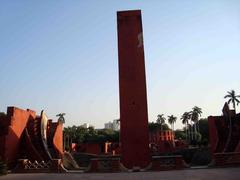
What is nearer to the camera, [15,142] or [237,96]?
[15,142]

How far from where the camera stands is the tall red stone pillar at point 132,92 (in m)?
22.0

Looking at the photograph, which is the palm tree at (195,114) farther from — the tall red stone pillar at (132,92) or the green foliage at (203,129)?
the tall red stone pillar at (132,92)

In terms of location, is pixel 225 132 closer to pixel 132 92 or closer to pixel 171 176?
pixel 132 92

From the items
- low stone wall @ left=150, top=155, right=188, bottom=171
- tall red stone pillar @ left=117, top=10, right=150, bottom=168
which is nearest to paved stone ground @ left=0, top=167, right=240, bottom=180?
low stone wall @ left=150, top=155, right=188, bottom=171

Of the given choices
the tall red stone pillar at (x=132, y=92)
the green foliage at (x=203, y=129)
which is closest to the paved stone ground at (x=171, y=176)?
the tall red stone pillar at (x=132, y=92)

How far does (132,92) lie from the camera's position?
74.4 feet

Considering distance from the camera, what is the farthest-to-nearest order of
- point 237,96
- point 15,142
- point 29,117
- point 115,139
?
point 115,139, point 237,96, point 29,117, point 15,142

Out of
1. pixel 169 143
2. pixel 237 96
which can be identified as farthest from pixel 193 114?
pixel 169 143

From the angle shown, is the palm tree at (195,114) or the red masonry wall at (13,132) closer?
the red masonry wall at (13,132)

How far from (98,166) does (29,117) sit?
33.0ft

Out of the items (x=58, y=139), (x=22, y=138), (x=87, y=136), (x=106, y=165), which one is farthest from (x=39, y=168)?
(x=87, y=136)

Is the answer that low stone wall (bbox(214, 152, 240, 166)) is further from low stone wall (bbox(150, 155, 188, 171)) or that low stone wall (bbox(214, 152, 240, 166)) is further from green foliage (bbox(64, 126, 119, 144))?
green foliage (bbox(64, 126, 119, 144))

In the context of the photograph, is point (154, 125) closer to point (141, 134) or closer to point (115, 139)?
point (115, 139)

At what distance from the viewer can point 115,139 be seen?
71188 millimetres
